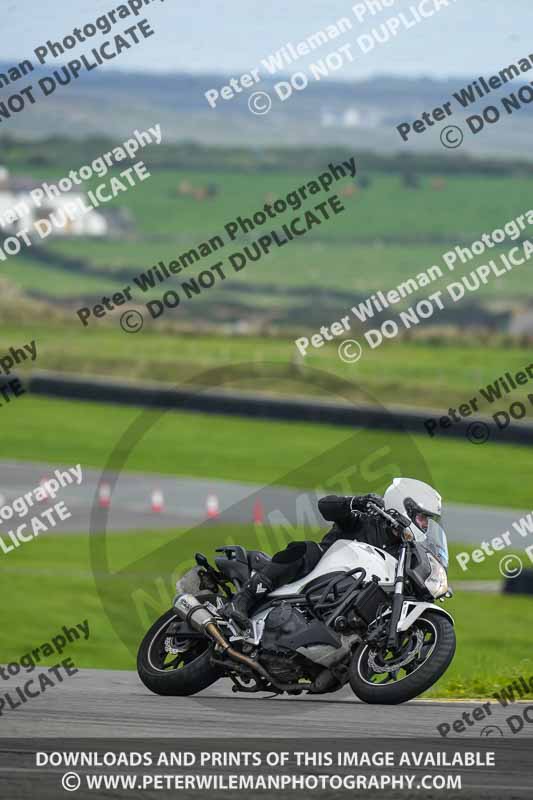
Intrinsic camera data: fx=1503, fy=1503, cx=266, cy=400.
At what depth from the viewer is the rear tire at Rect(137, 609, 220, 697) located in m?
8.84

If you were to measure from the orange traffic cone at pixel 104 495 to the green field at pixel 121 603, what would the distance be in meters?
3.03

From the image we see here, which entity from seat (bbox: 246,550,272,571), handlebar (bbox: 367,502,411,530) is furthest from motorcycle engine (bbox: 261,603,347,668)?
handlebar (bbox: 367,502,411,530)

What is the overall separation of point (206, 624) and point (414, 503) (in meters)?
1.40

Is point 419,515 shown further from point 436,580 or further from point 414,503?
→ point 436,580

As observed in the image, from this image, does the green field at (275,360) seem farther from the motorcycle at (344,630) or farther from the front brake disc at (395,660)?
the front brake disc at (395,660)

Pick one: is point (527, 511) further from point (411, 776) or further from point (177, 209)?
point (177, 209)

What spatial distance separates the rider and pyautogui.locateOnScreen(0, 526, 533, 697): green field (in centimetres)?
343

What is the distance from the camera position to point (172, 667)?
357 inches

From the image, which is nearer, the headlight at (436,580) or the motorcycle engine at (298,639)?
the motorcycle engine at (298,639)

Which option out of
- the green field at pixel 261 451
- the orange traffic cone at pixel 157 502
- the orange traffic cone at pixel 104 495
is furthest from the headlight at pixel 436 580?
the green field at pixel 261 451

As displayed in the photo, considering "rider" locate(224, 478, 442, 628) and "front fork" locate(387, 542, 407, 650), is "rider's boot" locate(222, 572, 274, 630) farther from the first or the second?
"front fork" locate(387, 542, 407, 650)

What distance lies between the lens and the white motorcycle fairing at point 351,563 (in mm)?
8664

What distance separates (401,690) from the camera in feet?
27.9

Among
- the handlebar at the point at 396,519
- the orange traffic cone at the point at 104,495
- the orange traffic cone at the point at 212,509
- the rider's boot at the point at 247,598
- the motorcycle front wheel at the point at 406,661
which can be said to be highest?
the handlebar at the point at 396,519
